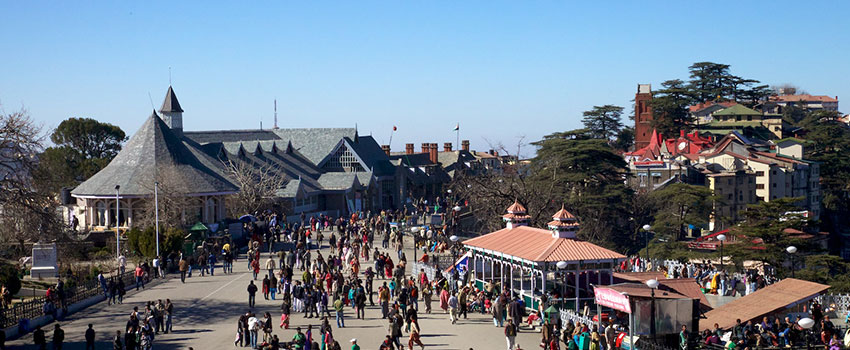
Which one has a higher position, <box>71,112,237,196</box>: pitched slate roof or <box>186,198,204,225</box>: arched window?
<box>71,112,237,196</box>: pitched slate roof

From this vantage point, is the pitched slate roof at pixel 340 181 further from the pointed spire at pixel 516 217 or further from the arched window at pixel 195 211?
the pointed spire at pixel 516 217

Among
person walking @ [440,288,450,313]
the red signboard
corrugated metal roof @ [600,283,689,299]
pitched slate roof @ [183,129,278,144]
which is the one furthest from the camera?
pitched slate roof @ [183,129,278,144]

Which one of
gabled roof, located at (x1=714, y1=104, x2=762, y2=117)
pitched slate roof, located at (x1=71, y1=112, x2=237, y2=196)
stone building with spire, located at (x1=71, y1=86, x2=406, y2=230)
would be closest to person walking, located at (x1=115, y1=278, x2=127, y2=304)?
stone building with spire, located at (x1=71, y1=86, x2=406, y2=230)

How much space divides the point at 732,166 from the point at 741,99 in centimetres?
4403

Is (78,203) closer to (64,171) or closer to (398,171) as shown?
(64,171)

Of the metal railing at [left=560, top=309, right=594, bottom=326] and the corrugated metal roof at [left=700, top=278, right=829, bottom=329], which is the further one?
the metal railing at [left=560, top=309, right=594, bottom=326]

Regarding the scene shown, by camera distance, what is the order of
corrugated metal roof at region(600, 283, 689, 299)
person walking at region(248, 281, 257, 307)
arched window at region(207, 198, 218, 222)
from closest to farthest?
corrugated metal roof at region(600, 283, 689, 299), person walking at region(248, 281, 257, 307), arched window at region(207, 198, 218, 222)

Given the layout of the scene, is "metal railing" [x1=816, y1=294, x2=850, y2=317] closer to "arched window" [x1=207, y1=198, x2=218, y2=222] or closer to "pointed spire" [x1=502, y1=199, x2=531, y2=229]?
"pointed spire" [x1=502, y1=199, x2=531, y2=229]

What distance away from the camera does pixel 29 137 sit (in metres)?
30.3

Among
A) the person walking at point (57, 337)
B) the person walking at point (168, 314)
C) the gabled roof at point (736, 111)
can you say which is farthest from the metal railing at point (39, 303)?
the gabled roof at point (736, 111)

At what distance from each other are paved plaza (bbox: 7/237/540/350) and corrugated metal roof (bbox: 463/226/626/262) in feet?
8.31

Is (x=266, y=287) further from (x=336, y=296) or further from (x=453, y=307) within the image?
(x=453, y=307)

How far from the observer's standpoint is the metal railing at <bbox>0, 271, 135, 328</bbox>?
86.1 feet

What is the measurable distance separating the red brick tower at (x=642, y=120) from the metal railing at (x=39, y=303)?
8136 centimetres
